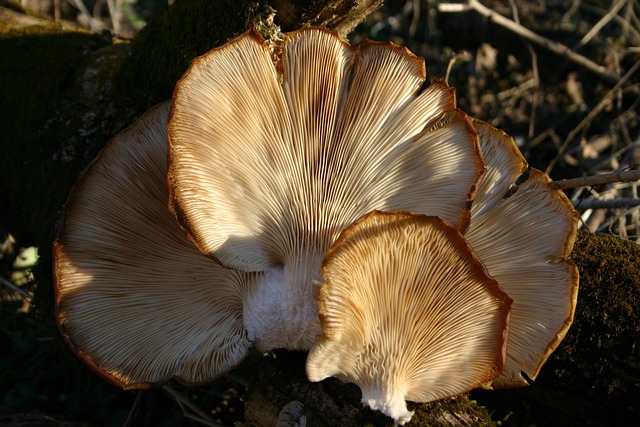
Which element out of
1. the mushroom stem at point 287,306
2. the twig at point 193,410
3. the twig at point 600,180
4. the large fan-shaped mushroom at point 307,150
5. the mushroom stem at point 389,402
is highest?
the large fan-shaped mushroom at point 307,150

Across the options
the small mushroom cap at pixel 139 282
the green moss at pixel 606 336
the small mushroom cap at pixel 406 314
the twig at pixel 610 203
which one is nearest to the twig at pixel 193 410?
the small mushroom cap at pixel 139 282

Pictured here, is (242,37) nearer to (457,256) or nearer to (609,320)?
(457,256)

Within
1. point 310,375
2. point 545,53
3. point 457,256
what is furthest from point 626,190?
point 310,375

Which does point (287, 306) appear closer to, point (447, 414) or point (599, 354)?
point (447, 414)

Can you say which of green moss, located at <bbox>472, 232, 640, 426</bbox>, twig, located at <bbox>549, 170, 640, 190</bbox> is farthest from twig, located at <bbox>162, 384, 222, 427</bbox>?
twig, located at <bbox>549, 170, 640, 190</bbox>

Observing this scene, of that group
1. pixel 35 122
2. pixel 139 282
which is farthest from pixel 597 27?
pixel 35 122

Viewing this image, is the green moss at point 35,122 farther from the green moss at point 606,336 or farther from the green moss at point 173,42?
the green moss at point 606,336
